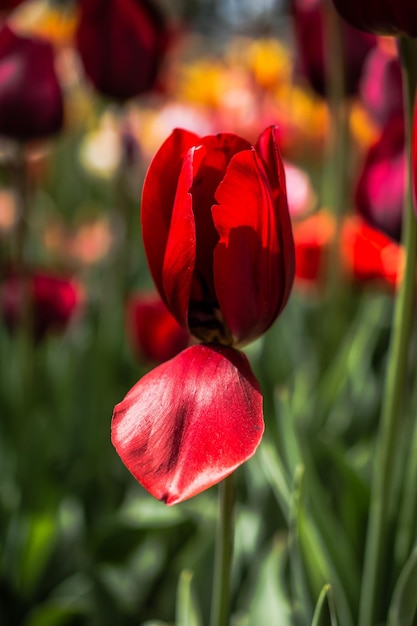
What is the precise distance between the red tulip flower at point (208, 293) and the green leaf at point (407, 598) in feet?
0.53

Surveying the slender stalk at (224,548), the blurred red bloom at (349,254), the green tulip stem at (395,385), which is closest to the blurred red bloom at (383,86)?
the blurred red bloom at (349,254)

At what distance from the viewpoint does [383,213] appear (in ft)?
2.20

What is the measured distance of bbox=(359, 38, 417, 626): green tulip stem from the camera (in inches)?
15.7

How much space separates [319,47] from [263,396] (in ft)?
1.43

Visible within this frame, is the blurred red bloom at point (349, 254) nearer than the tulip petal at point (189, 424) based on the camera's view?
No

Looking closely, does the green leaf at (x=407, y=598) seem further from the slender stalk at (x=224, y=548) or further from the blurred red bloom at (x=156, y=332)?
the blurred red bloom at (x=156, y=332)

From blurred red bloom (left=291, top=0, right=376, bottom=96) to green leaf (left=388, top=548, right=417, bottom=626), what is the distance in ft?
2.04

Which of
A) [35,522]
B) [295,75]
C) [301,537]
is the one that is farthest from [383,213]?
[295,75]

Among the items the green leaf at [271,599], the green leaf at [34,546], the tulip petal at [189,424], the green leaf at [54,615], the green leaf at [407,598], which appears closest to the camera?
the tulip petal at [189,424]

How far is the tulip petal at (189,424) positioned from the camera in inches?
12.0

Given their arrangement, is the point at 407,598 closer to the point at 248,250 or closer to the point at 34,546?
the point at 248,250

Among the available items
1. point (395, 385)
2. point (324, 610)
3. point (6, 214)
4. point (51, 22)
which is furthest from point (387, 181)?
point (51, 22)

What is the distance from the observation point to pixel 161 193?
365 millimetres

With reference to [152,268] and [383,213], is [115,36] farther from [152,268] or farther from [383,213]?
[152,268]
